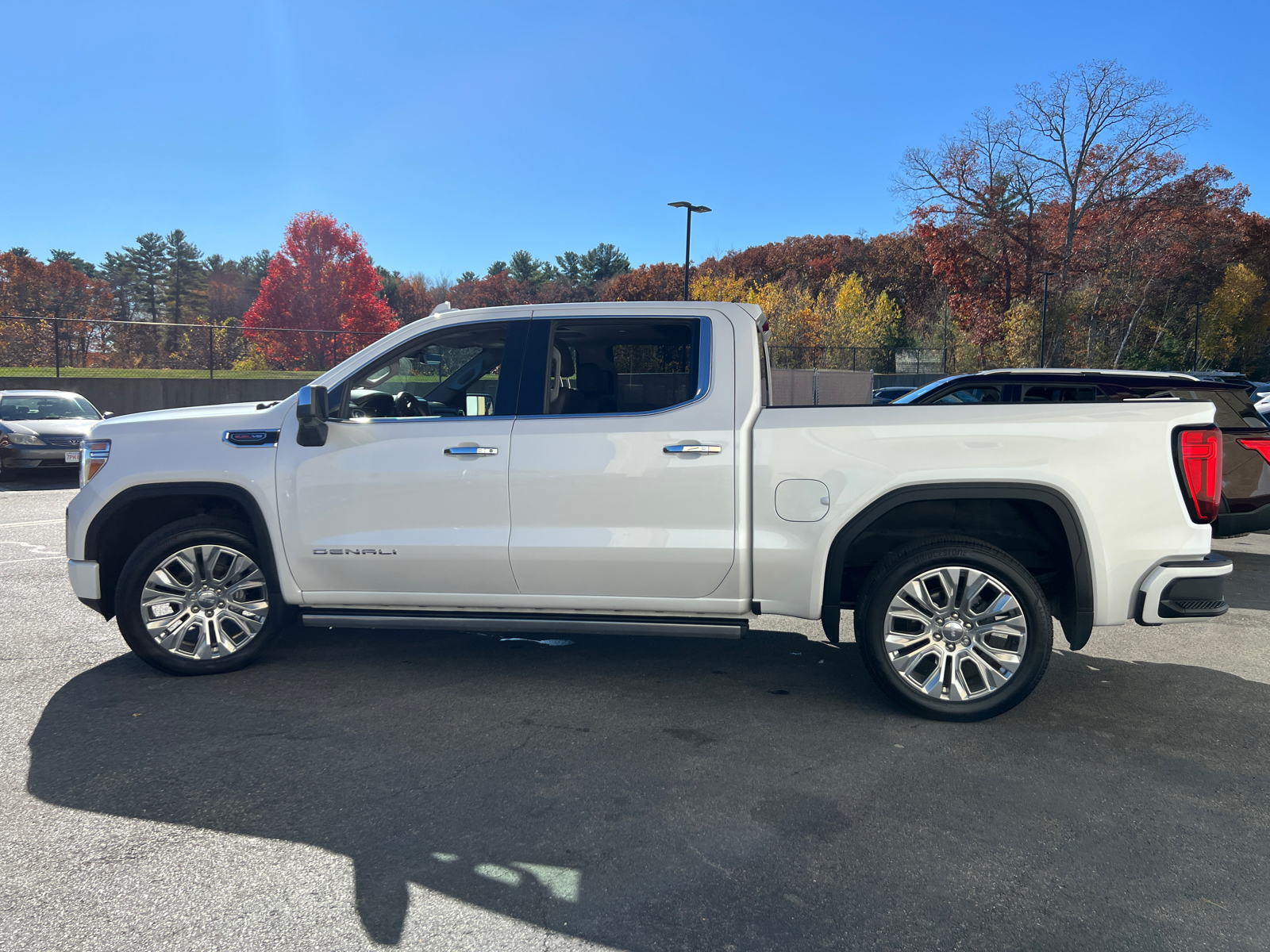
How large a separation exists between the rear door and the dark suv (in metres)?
2.64

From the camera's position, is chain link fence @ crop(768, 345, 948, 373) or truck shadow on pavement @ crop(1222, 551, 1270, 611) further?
chain link fence @ crop(768, 345, 948, 373)

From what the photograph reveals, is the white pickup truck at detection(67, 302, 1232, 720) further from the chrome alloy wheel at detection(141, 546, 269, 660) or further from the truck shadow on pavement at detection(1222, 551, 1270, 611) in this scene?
the truck shadow on pavement at detection(1222, 551, 1270, 611)

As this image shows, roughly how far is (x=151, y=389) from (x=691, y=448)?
21595 mm

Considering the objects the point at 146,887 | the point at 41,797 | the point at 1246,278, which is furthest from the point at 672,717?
the point at 1246,278

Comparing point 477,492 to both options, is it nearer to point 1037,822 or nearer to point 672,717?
point 672,717

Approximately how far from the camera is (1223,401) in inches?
285

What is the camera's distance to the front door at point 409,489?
14.7 ft

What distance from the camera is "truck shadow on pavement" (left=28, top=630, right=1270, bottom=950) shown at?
273 cm

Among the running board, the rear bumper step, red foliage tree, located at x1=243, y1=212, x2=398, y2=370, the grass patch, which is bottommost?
the running board

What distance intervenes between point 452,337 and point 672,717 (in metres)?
2.29

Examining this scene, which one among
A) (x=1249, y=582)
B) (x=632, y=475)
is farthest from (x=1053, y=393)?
(x=632, y=475)

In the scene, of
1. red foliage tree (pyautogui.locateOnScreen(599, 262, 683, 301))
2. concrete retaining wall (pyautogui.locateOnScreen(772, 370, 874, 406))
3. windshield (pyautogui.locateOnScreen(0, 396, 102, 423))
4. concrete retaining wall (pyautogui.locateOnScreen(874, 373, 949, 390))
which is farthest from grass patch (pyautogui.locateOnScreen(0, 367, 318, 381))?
red foliage tree (pyautogui.locateOnScreen(599, 262, 683, 301))

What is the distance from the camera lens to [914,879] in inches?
114

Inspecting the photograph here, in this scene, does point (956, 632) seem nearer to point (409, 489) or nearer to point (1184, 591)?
point (1184, 591)
